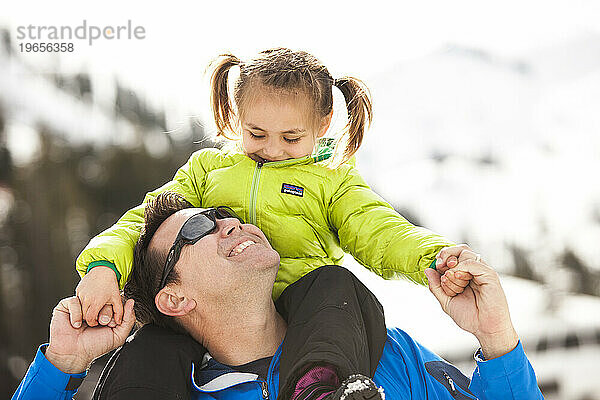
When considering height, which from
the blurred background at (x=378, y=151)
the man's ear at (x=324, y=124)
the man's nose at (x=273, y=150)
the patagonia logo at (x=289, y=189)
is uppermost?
the man's ear at (x=324, y=124)

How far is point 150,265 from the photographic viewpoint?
192 cm

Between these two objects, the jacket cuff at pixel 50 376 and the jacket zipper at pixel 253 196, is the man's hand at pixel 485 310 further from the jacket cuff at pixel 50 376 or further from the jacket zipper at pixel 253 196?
the jacket cuff at pixel 50 376

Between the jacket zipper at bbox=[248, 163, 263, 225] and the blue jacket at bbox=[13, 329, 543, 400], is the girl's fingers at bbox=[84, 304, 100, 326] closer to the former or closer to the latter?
the blue jacket at bbox=[13, 329, 543, 400]

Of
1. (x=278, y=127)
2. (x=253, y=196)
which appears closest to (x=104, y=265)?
(x=253, y=196)

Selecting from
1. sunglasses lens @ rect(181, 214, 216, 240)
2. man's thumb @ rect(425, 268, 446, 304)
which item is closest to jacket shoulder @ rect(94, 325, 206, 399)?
sunglasses lens @ rect(181, 214, 216, 240)

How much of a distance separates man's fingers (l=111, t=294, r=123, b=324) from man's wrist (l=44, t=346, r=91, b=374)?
0.13 meters

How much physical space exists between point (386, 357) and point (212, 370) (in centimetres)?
46

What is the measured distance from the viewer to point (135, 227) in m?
2.01

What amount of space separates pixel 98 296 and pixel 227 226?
1.20ft

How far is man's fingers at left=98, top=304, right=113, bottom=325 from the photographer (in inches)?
69.3

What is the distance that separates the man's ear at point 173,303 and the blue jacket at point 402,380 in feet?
0.52

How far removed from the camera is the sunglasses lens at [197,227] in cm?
184

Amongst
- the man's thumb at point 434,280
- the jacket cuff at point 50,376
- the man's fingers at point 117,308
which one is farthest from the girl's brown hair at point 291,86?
the jacket cuff at point 50,376

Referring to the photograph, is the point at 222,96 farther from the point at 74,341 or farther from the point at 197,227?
the point at 74,341
